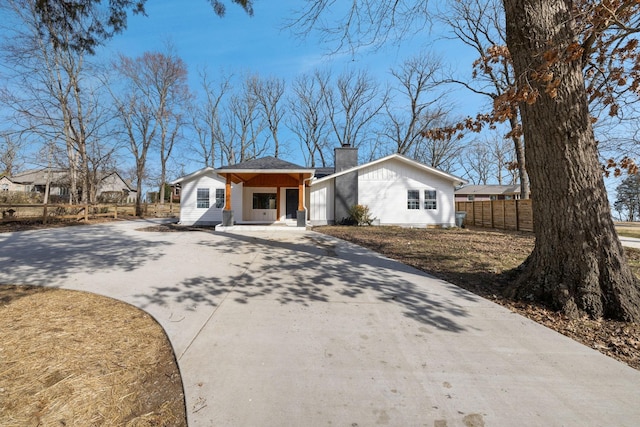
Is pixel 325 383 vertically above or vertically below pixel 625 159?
below

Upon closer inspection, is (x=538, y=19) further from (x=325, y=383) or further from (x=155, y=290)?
(x=155, y=290)

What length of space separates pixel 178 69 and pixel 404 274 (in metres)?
28.4

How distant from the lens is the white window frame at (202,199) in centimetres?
1647

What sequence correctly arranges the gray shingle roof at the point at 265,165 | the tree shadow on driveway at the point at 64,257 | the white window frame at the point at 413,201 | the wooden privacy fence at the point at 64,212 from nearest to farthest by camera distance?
the tree shadow on driveway at the point at 64,257 → the gray shingle roof at the point at 265,165 → the wooden privacy fence at the point at 64,212 → the white window frame at the point at 413,201

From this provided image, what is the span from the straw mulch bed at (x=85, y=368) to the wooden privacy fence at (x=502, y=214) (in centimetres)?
1580

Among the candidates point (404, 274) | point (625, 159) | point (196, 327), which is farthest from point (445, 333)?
point (625, 159)

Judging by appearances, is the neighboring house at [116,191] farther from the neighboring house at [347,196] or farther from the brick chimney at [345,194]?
the brick chimney at [345,194]

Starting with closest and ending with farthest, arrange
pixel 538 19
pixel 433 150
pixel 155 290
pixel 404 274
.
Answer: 1. pixel 538 19
2. pixel 155 290
3. pixel 404 274
4. pixel 433 150

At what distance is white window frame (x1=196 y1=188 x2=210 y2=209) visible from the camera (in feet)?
54.0

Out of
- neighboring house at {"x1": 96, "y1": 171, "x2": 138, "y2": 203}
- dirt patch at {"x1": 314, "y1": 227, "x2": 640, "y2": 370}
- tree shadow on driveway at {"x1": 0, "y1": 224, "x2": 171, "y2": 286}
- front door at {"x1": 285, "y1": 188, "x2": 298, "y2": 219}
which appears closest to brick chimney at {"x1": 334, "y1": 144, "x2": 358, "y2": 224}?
front door at {"x1": 285, "y1": 188, "x2": 298, "y2": 219}

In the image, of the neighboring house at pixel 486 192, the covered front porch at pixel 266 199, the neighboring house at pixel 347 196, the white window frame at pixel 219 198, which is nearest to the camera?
the covered front porch at pixel 266 199

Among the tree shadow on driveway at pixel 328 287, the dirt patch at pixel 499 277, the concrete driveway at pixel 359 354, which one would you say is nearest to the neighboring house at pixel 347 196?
the dirt patch at pixel 499 277

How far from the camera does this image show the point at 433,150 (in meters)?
34.4

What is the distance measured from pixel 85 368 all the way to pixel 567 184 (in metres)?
5.37
